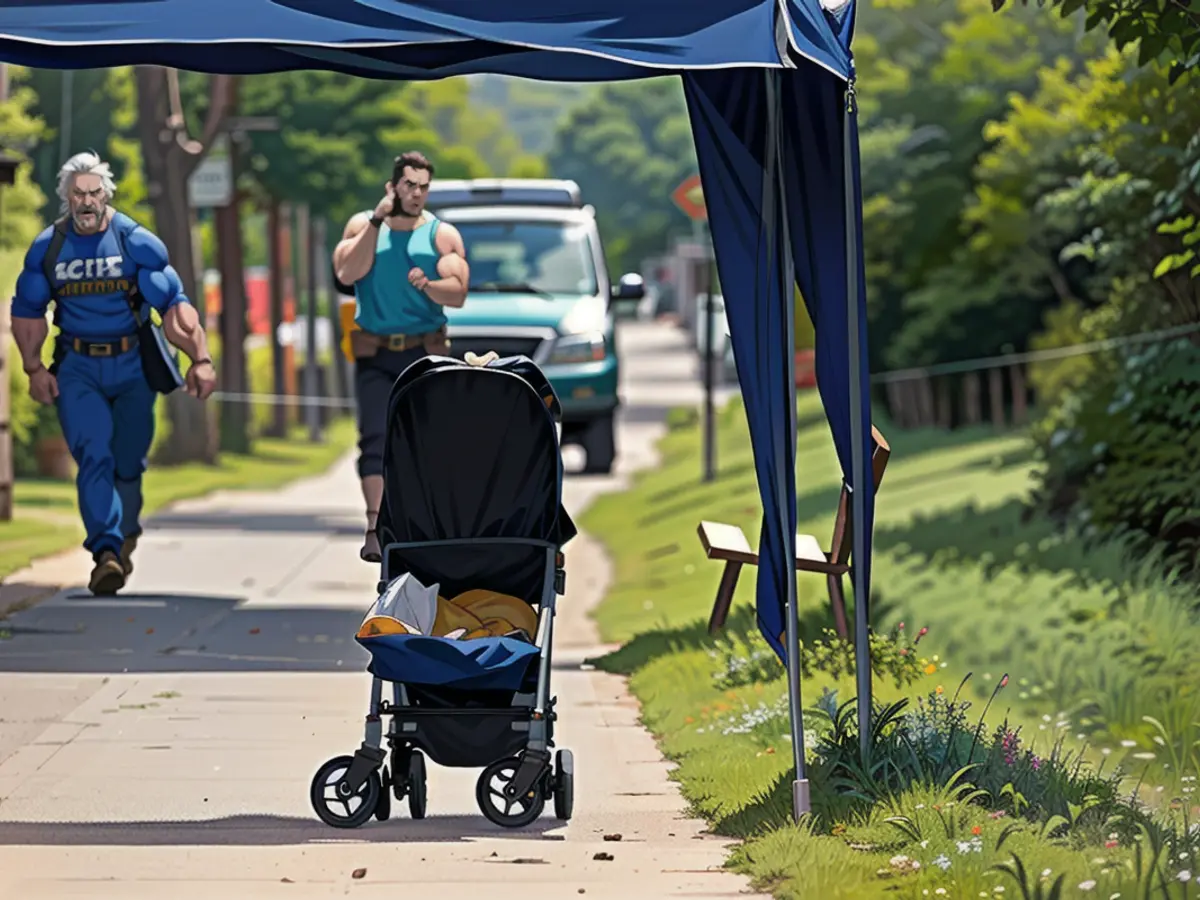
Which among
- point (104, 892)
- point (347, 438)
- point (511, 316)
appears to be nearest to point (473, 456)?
point (104, 892)

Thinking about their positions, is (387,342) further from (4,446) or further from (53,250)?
(4,446)

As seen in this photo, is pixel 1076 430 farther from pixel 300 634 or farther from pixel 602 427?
pixel 300 634

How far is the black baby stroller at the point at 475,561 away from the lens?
888cm

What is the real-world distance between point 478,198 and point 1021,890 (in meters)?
17.0

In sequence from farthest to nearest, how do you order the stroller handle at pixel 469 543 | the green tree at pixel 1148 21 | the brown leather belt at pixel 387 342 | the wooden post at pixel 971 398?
the wooden post at pixel 971 398
the brown leather belt at pixel 387 342
the green tree at pixel 1148 21
the stroller handle at pixel 469 543

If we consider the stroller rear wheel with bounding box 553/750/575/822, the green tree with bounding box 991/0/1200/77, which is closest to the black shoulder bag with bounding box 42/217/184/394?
the green tree with bounding box 991/0/1200/77

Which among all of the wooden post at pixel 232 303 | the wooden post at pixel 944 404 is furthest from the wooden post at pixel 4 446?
the wooden post at pixel 944 404

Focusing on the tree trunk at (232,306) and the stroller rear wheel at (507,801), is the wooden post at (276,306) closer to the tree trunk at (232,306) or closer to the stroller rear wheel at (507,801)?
the tree trunk at (232,306)

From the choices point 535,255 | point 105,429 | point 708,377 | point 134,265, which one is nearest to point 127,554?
point 105,429

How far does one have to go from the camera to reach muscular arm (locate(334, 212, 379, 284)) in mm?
13383

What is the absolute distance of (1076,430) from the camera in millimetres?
20594

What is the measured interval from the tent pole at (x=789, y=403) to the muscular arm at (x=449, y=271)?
14.2 ft

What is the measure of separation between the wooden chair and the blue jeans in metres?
3.03

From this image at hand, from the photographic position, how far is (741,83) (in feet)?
30.2
